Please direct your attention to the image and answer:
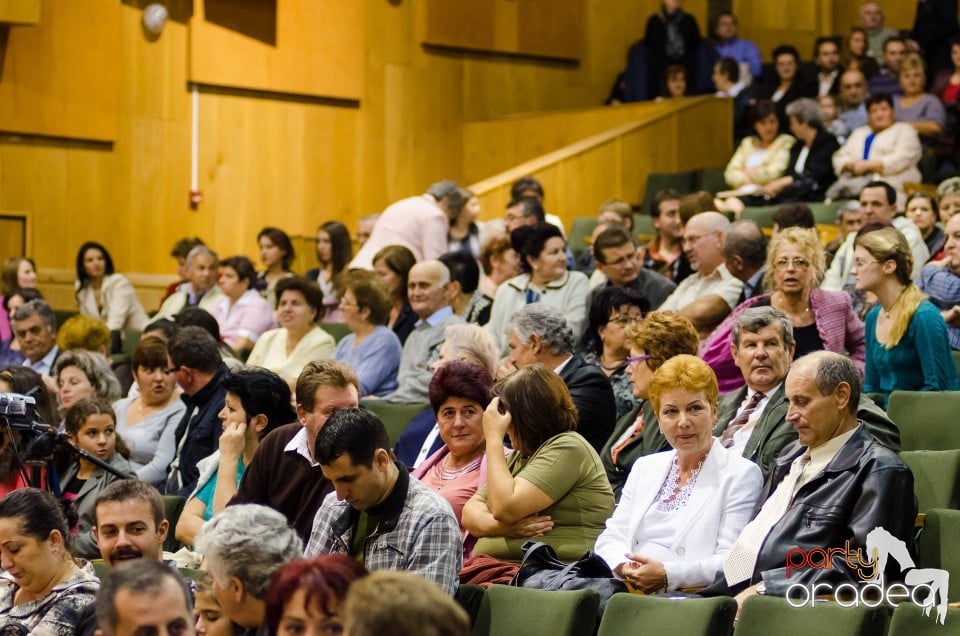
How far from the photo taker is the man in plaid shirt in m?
2.93

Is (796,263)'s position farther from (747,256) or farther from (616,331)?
(747,256)

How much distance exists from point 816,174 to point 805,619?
5.02 metres

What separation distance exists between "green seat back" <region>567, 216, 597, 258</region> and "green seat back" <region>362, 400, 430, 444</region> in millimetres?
2998

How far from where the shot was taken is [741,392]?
3.79 metres

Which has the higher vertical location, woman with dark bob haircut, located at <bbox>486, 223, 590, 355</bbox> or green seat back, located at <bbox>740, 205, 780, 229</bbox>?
green seat back, located at <bbox>740, 205, 780, 229</bbox>

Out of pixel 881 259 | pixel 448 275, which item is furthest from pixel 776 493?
pixel 448 275

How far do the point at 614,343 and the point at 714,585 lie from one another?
1.42 metres

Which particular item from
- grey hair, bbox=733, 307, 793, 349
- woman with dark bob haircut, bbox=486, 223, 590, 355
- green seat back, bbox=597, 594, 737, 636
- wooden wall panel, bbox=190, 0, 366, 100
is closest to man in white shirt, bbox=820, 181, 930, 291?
woman with dark bob haircut, bbox=486, 223, 590, 355

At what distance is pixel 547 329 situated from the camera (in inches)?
163

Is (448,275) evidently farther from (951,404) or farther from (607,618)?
(607,618)

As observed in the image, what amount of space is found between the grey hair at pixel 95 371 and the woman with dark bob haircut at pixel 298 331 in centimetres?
54

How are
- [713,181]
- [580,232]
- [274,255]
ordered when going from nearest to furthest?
[274,255] → [580,232] → [713,181]

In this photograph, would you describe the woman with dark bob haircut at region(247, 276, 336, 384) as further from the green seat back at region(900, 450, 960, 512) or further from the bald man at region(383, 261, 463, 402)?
the green seat back at region(900, 450, 960, 512)

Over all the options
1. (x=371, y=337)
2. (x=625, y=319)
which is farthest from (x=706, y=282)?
(x=371, y=337)
